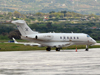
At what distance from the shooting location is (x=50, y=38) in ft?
157

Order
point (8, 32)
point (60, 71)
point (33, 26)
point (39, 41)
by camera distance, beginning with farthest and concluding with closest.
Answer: point (33, 26) → point (8, 32) → point (39, 41) → point (60, 71)

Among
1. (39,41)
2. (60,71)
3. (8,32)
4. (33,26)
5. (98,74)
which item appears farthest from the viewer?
(33,26)

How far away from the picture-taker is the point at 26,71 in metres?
22.1

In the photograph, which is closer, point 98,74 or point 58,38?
point 98,74

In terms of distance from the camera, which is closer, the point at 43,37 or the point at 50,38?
the point at 43,37

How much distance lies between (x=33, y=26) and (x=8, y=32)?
11739 mm

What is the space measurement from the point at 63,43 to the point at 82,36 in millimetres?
3755

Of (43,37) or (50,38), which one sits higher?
(43,37)

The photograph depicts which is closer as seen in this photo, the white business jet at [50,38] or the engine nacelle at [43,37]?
the engine nacelle at [43,37]

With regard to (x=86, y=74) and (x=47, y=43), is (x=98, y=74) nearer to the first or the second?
(x=86, y=74)

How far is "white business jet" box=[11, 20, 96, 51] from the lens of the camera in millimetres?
46844

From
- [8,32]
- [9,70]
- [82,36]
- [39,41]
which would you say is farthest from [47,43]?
[8,32]

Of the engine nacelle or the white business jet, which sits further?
the white business jet

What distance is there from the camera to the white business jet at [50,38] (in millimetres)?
46844
